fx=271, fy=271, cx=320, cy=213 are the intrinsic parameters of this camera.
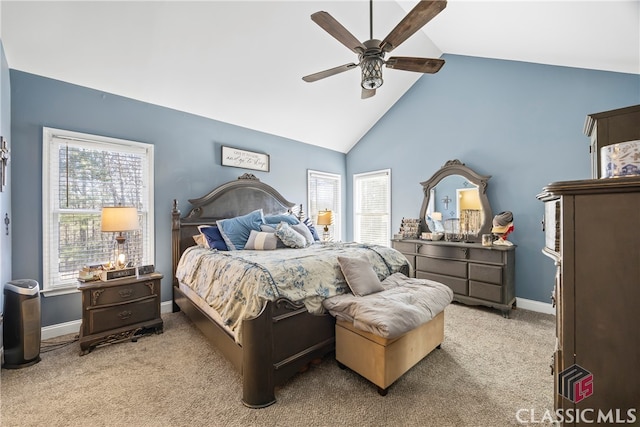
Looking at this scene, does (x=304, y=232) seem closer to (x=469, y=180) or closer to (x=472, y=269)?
(x=472, y=269)

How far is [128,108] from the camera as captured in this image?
3.24 metres

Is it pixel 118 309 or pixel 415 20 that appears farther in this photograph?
pixel 118 309

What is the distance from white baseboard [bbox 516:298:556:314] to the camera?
341 cm

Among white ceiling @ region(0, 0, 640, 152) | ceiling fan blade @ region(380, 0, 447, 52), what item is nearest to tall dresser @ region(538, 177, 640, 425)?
ceiling fan blade @ region(380, 0, 447, 52)

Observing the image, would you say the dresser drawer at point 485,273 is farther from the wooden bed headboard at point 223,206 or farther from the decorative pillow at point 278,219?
the wooden bed headboard at point 223,206

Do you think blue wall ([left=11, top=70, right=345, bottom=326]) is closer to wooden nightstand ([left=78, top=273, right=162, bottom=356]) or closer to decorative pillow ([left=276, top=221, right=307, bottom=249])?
wooden nightstand ([left=78, top=273, right=162, bottom=356])

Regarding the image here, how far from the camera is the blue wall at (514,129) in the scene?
3217 mm

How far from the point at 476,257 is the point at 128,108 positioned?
187 inches

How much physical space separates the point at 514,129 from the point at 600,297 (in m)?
3.62

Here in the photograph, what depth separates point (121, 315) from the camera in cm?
269

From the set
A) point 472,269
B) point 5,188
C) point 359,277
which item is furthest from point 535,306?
point 5,188

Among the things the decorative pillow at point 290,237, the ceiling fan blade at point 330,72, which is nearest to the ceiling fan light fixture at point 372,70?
the ceiling fan blade at point 330,72

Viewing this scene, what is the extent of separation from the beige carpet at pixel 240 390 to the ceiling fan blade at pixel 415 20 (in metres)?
2.51

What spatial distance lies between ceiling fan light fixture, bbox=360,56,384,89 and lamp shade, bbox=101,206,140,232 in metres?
2.60
